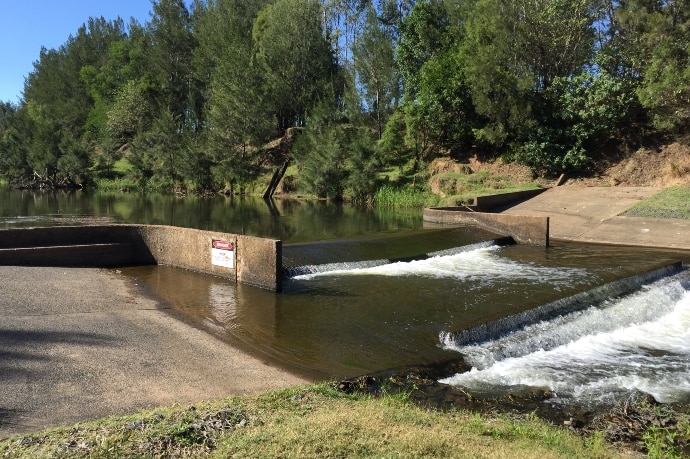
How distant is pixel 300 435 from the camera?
556 cm

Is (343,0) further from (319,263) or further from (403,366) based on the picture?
(403,366)

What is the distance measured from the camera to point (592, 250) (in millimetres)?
23312

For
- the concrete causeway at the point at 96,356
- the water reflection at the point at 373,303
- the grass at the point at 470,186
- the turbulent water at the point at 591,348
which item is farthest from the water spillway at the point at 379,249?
the grass at the point at 470,186

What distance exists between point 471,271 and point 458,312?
5.67 metres

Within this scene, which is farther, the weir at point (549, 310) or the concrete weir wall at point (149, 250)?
the concrete weir wall at point (149, 250)

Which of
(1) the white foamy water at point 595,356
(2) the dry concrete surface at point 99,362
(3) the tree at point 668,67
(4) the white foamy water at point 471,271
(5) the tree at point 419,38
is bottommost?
(1) the white foamy water at point 595,356

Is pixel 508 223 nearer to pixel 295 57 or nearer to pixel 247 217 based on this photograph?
pixel 247 217

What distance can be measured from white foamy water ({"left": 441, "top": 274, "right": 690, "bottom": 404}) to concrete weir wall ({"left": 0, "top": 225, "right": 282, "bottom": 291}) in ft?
22.4

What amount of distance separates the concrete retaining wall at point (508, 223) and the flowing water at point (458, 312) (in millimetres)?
1105

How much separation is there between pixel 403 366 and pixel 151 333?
5.18m

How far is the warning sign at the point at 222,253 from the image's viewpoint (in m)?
16.2

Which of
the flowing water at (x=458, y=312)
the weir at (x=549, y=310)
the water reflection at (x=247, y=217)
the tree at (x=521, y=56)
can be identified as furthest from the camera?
the tree at (x=521, y=56)

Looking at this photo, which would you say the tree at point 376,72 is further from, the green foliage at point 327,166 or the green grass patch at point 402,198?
the green grass patch at point 402,198

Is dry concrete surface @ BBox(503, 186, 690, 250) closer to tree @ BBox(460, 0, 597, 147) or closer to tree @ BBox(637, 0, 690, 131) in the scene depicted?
tree @ BBox(637, 0, 690, 131)
